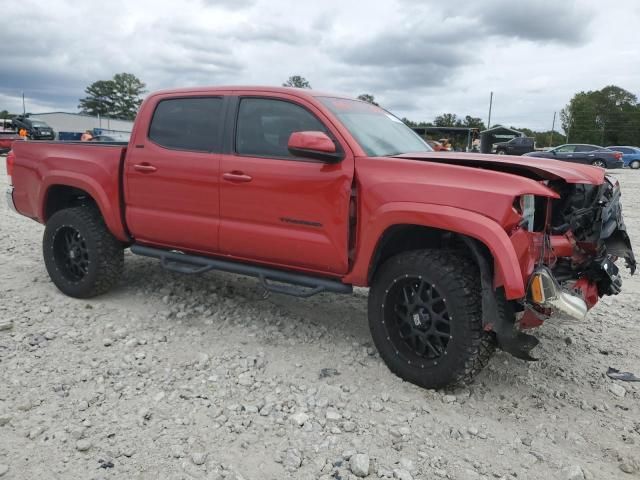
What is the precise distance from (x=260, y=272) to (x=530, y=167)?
197 centimetres

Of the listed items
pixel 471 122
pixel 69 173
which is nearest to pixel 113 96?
pixel 471 122

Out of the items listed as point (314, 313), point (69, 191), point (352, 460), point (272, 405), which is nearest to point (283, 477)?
point (352, 460)

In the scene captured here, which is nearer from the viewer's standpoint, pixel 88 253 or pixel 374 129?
pixel 374 129

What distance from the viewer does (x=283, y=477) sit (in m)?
2.69

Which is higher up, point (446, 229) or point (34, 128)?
point (34, 128)

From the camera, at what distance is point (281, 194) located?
3871 mm

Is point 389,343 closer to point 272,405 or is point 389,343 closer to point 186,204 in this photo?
point 272,405

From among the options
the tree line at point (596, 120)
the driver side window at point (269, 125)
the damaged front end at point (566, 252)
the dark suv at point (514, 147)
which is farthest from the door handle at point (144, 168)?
the tree line at point (596, 120)

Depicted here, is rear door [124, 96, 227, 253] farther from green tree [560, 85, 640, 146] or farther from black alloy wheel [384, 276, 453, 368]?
green tree [560, 85, 640, 146]

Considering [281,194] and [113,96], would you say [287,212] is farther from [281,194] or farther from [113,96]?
[113,96]

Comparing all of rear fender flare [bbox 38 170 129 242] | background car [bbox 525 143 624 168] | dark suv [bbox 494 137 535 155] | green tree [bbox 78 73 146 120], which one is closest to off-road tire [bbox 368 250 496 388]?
rear fender flare [bbox 38 170 129 242]

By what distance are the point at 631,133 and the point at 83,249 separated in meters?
65.2

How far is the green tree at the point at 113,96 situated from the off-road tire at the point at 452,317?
103 m

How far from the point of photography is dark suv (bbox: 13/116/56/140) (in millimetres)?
30344
